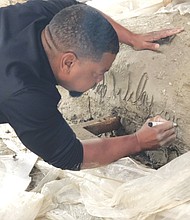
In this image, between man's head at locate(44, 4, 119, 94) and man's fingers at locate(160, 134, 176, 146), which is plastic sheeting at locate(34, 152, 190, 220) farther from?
man's head at locate(44, 4, 119, 94)

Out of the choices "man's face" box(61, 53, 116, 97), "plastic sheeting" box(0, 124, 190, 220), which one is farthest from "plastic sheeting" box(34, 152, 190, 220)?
"man's face" box(61, 53, 116, 97)

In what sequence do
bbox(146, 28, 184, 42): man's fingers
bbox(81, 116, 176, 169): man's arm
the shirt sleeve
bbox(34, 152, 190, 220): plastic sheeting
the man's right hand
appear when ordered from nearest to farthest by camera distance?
the shirt sleeve → bbox(34, 152, 190, 220): plastic sheeting → bbox(81, 116, 176, 169): man's arm → the man's right hand → bbox(146, 28, 184, 42): man's fingers

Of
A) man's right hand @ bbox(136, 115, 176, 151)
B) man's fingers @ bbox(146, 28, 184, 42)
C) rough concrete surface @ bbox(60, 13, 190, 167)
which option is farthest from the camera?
man's fingers @ bbox(146, 28, 184, 42)

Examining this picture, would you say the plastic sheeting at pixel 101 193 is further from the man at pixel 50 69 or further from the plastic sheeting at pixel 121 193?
the man at pixel 50 69

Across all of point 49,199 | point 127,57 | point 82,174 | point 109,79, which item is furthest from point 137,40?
point 49,199

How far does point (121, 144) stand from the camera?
5.90 ft

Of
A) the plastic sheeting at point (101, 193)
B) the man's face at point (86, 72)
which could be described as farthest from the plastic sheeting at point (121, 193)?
the man's face at point (86, 72)

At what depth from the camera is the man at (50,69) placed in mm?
1513

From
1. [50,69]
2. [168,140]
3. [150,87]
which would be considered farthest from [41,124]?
[150,87]

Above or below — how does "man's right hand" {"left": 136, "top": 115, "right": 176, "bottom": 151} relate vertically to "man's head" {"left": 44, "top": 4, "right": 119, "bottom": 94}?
below

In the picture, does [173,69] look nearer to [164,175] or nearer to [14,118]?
[164,175]

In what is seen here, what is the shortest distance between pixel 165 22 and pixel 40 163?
957 millimetres

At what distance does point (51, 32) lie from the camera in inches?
61.9

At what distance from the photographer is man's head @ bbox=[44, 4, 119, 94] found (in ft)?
5.03
